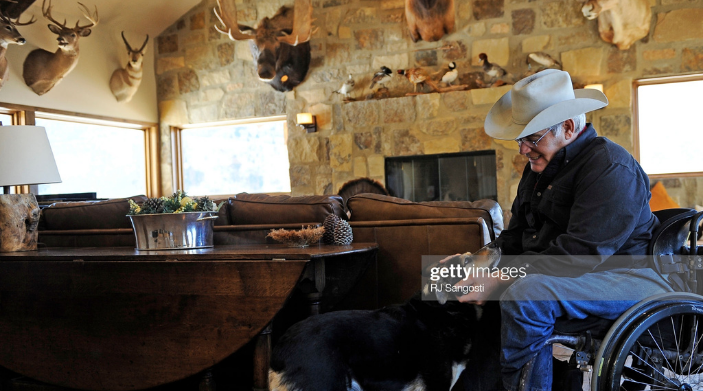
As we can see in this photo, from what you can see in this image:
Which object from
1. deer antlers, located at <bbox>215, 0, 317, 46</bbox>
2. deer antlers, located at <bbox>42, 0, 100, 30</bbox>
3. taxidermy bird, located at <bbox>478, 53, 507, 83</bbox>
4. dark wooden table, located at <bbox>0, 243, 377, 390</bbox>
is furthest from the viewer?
deer antlers, located at <bbox>215, 0, 317, 46</bbox>

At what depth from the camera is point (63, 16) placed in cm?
593

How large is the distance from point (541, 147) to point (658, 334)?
60cm

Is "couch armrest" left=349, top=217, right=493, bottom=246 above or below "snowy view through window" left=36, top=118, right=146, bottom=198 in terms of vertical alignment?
below

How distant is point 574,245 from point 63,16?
20.1 feet

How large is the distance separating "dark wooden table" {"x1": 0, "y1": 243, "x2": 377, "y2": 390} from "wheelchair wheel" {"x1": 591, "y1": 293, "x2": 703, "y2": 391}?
0.88m

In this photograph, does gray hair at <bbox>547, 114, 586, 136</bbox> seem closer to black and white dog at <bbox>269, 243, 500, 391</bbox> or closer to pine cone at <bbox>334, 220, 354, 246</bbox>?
black and white dog at <bbox>269, 243, 500, 391</bbox>

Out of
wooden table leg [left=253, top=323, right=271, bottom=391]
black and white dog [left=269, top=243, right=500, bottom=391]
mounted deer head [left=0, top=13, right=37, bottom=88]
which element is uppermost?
mounted deer head [left=0, top=13, right=37, bottom=88]

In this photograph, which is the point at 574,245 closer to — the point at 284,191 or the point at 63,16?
the point at 284,191

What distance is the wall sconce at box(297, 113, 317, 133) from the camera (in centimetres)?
631

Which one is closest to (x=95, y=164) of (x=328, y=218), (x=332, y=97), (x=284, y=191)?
(x=284, y=191)

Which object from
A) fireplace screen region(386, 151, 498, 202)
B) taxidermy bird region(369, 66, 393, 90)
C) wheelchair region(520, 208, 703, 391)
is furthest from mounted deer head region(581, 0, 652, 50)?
wheelchair region(520, 208, 703, 391)

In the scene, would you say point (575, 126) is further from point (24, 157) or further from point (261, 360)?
point (24, 157)

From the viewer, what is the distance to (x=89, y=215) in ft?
9.13

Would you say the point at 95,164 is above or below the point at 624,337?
above
